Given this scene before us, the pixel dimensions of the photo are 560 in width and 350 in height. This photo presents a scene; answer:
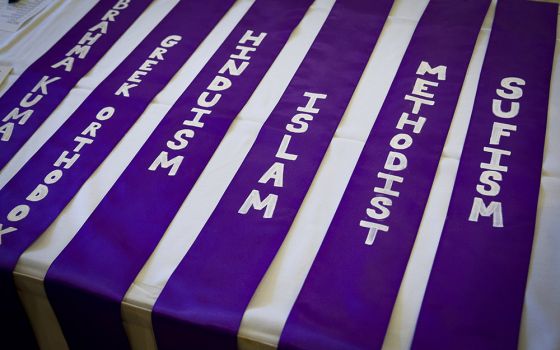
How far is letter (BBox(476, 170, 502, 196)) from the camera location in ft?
3.91

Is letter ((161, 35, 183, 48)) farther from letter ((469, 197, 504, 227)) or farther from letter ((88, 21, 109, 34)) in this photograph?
letter ((469, 197, 504, 227))

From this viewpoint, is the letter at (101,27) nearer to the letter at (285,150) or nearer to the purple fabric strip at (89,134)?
the purple fabric strip at (89,134)

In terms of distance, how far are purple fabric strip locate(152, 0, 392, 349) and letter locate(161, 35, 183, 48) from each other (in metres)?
0.42

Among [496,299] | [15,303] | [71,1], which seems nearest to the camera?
[496,299]

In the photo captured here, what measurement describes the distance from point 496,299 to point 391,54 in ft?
2.67

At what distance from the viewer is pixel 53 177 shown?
51.4 inches

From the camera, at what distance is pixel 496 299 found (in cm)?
100

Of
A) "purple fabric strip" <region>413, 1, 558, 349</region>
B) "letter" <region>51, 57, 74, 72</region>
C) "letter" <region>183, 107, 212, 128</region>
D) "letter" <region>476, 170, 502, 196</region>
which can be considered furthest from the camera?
"letter" <region>51, 57, 74, 72</region>

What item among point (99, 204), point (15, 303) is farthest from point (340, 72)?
point (15, 303)

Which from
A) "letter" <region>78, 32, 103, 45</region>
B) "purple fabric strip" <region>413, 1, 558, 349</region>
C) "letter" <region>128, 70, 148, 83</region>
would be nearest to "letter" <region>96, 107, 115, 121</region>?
"letter" <region>128, 70, 148, 83</region>

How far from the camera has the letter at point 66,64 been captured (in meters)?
1.60

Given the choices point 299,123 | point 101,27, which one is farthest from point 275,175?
point 101,27

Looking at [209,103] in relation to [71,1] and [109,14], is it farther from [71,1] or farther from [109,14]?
[71,1]

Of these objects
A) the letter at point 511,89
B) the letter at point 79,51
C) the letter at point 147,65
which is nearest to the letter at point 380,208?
the letter at point 511,89
